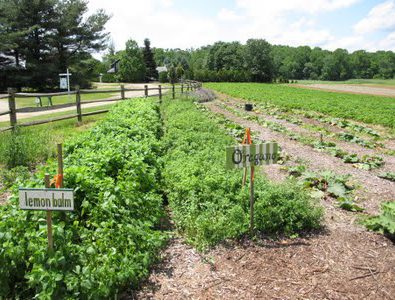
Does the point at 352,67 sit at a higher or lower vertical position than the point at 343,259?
higher

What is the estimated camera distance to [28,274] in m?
3.04

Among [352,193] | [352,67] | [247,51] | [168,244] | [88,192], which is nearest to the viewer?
[88,192]

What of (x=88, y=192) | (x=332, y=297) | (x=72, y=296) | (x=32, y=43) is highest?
(x=32, y=43)

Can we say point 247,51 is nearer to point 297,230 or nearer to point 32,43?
point 32,43

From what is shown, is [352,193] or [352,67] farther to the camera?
[352,67]

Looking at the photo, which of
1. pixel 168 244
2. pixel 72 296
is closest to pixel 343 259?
pixel 168 244

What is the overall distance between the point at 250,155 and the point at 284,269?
61.4 inches

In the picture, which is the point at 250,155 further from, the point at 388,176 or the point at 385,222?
the point at 388,176

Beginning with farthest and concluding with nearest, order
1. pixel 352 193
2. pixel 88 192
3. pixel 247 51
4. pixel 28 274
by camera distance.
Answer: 1. pixel 247 51
2. pixel 352 193
3. pixel 88 192
4. pixel 28 274

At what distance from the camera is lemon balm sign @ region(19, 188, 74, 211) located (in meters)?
3.07

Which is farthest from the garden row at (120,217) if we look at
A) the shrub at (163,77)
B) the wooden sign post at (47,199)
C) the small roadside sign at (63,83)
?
the shrub at (163,77)

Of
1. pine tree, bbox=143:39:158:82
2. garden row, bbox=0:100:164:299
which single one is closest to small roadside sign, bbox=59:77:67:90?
garden row, bbox=0:100:164:299

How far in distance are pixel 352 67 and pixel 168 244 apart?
5527 inches

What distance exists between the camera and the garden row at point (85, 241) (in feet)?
10.2
